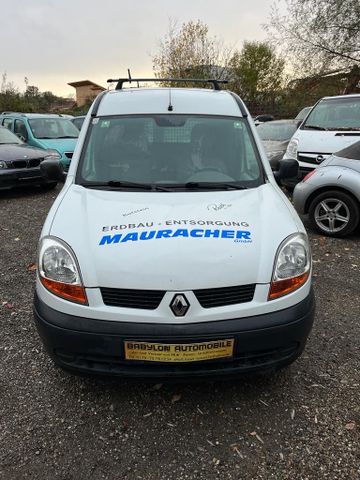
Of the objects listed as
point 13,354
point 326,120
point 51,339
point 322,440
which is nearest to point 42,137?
point 326,120

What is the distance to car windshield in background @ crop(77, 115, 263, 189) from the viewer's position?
3.22 metres

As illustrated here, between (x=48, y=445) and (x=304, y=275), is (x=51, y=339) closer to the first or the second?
(x=48, y=445)

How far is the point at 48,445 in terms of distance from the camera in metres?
2.29

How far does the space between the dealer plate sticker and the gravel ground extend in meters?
0.35

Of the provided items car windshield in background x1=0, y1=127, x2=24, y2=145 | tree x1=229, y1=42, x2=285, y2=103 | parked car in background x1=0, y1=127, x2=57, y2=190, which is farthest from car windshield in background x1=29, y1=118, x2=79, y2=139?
tree x1=229, y1=42, x2=285, y2=103

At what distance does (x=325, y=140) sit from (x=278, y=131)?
10.7 ft

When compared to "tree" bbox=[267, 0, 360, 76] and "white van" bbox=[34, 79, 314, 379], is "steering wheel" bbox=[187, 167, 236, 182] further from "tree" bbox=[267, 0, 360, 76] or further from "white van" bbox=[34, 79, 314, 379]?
"tree" bbox=[267, 0, 360, 76]

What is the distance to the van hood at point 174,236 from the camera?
2.25m

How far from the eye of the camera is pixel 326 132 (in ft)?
24.9

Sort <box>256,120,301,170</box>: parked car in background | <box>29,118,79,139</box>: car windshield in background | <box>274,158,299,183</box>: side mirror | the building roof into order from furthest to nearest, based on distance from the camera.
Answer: the building roof, <box>29,118,79,139</box>: car windshield in background, <box>256,120,301,170</box>: parked car in background, <box>274,158,299,183</box>: side mirror

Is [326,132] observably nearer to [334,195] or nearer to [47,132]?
[334,195]

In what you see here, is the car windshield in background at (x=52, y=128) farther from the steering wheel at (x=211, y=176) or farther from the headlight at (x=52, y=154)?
the steering wheel at (x=211, y=176)

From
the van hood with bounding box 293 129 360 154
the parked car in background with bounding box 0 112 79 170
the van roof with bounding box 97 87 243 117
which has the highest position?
the van roof with bounding box 97 87 243 117

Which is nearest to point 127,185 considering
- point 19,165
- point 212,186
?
point 212,186
